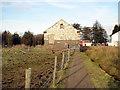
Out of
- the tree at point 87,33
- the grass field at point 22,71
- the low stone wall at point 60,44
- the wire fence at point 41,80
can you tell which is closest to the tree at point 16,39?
the low stone wall at point 60,44

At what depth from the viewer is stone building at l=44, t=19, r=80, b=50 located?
100 feet

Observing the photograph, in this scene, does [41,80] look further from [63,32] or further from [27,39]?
[27,39]

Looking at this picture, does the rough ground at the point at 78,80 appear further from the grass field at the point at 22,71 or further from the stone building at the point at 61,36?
the stone building at the point at 61,36

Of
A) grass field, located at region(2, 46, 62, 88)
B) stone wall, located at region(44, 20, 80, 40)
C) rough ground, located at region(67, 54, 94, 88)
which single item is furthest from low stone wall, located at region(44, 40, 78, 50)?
rough ground, located at region(67, 54, 94, 88)

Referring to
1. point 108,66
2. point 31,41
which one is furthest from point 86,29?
point 108,66

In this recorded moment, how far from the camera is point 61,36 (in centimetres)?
3100

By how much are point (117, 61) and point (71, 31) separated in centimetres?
2042

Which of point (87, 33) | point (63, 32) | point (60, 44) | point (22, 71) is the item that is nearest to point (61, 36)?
point (63, 32)

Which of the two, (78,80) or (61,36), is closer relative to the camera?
(78,80)

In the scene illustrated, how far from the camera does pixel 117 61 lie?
10703 mm

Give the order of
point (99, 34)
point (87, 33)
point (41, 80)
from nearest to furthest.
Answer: point (41, 80) < point (99, 34) < point (87, 33)

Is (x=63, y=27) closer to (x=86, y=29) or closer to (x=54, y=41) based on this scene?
(x=54, y=41)

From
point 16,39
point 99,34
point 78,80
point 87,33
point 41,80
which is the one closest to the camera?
A: point 78,80

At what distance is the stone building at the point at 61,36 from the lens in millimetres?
30625
